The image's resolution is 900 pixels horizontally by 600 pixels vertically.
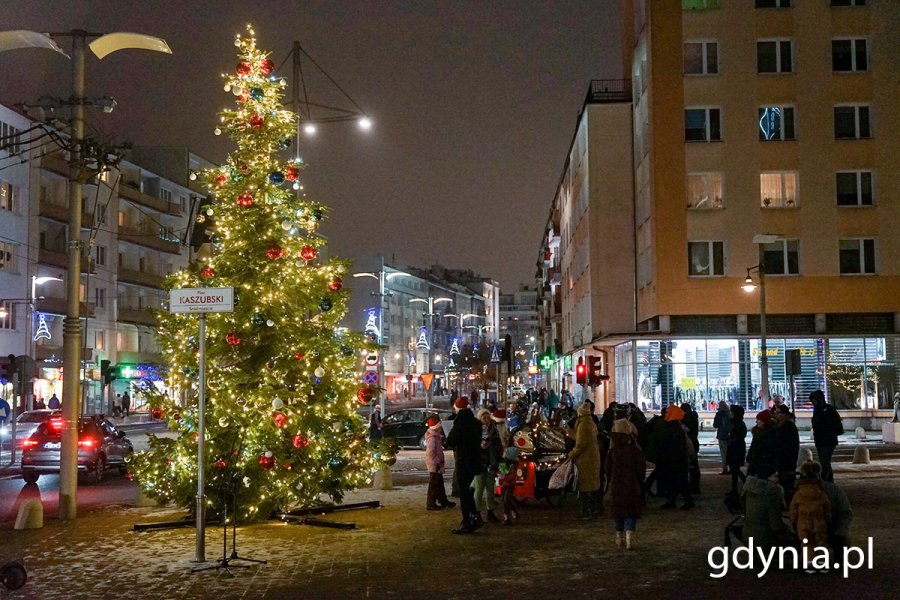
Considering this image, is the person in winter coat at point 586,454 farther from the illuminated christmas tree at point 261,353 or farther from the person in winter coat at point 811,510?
the person in winter coat at point 811,510

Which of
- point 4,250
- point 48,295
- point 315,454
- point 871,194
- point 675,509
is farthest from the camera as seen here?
point 48,295

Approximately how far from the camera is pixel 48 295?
2352 inches

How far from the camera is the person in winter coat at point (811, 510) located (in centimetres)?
1073

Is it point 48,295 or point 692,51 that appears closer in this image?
point 692,51

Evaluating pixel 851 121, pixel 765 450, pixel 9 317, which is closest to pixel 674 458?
pixel 765 450

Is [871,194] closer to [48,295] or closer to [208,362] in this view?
[208,362]

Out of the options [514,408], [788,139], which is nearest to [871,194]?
[788,139]

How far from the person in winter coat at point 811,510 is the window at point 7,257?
2006 inches

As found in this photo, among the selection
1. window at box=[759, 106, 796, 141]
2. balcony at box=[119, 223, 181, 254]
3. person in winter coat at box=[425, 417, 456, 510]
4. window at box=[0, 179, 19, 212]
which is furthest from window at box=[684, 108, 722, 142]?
balcony at box=[119, 223, 181, 254]

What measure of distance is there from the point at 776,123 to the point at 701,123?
307 centimetres

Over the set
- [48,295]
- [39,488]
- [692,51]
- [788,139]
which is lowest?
[39,488]

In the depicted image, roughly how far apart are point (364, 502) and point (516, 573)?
22.7 feet

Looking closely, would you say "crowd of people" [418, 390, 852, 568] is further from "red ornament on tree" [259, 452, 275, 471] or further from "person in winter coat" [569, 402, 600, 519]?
"red ornament on tree" [259, 452, 275, 471]

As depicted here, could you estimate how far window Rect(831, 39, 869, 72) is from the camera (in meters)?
41.5
